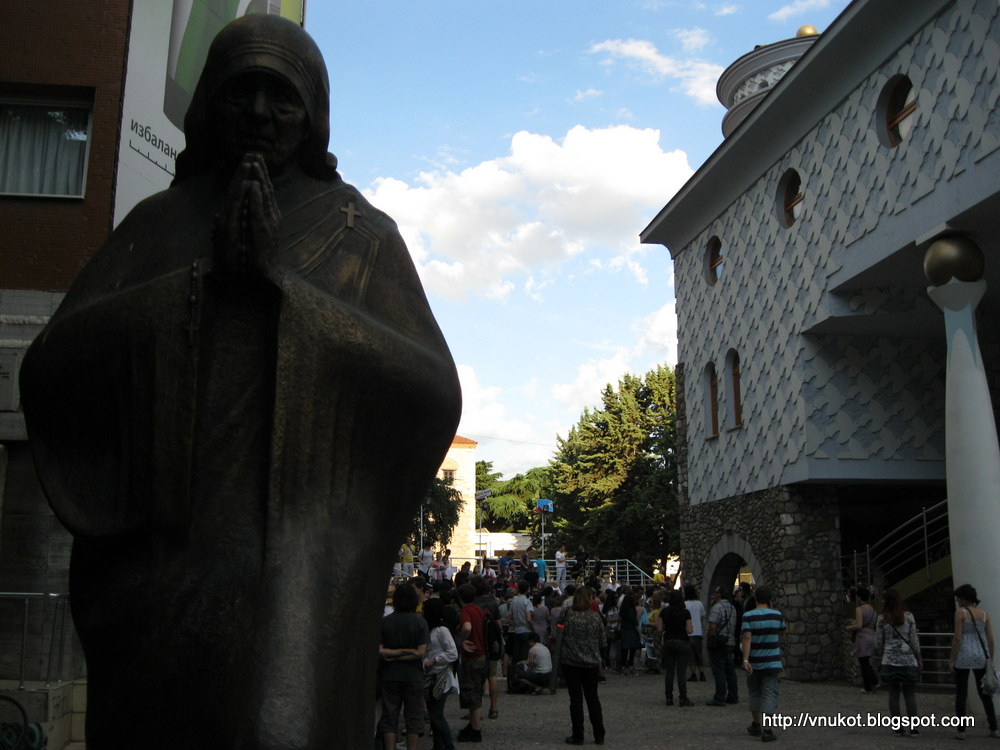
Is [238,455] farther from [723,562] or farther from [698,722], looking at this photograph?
[723,562]

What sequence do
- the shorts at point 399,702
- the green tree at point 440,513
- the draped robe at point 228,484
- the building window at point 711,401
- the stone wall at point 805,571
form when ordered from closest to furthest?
the draped robe at point 228,484 → the shorts at point 399,702 → the stone wall at point 805,571 → the building window at point 711,401 → the green tree at point 440,513

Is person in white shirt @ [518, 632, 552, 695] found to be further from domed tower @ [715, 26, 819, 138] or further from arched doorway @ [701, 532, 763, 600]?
domed tower @ [715, 26, 819, 138]

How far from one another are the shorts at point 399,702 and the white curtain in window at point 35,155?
6.62m

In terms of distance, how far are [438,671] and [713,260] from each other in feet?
53.7

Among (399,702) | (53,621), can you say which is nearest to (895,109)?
(399,702)

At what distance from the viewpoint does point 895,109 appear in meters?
15.9

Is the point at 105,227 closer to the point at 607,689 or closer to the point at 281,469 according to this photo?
the point at 281,469

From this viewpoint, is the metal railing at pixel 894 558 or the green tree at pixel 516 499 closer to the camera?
the metal railing at pixel 894 558

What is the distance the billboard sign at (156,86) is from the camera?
10797mm

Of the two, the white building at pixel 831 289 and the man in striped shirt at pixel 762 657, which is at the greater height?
the white building at pixel 831 289

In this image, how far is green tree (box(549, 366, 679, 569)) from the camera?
42156 mm

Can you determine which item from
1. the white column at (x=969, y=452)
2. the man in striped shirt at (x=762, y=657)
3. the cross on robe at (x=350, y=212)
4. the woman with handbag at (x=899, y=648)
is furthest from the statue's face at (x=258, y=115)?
the white column at (x=969, y=452)

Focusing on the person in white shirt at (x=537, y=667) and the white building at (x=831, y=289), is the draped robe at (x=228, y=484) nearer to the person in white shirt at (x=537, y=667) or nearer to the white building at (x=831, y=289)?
the white building at (x=831, y=289)

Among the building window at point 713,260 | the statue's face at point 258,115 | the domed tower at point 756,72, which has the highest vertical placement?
the domed tower at point 756,72
